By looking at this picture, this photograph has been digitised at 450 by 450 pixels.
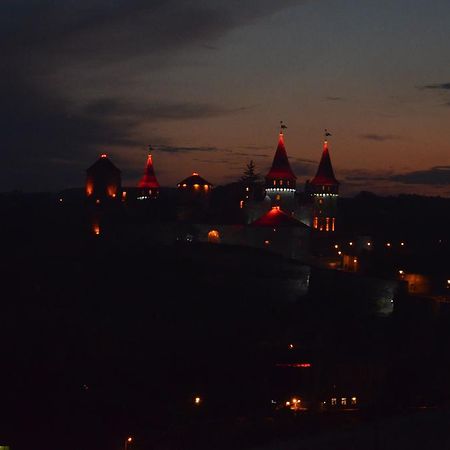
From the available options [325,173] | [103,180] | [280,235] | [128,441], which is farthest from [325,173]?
[128,441]

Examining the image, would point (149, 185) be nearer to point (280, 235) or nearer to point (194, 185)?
point (194, 185)

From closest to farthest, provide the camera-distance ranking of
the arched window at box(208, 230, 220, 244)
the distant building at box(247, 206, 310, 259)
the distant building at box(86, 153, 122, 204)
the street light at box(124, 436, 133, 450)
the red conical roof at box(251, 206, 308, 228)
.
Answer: the street light at box(124, 436, 133, 450) → the distant building at box(247, 206, 310, 259) → the red conical roof at box(251, 206, 308, 228) → the arched window at box(208, 230, 220, 244) → the distant building at box(86, 153, 122, 204)

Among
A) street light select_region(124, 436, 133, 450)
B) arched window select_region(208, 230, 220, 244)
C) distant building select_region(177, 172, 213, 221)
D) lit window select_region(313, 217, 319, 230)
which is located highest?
distant building select_region(177, 172, 213, 221)

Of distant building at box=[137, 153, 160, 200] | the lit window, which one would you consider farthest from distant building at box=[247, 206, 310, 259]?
distant building at box=[137, 153, 160, 200]

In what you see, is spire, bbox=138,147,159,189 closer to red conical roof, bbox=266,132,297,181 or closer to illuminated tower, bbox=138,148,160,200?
illuminated tower, bbox=138,148,160,200

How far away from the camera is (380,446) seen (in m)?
6.37

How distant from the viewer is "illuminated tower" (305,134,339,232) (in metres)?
51.4

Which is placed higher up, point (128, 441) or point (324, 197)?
point (324, 197)

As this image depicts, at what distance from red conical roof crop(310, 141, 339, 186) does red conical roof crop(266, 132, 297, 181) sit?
7.91 ft

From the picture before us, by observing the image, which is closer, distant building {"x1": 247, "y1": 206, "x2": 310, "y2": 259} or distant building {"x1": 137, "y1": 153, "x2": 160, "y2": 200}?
distant building {"x1": 247, "y1": 206, "x2": 310, "y2": 259}

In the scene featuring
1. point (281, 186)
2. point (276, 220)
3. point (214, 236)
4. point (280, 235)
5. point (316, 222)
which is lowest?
point (214, 236)

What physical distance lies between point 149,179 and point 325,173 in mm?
11753

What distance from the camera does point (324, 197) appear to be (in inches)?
2068

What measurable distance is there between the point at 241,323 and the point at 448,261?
1822cm
